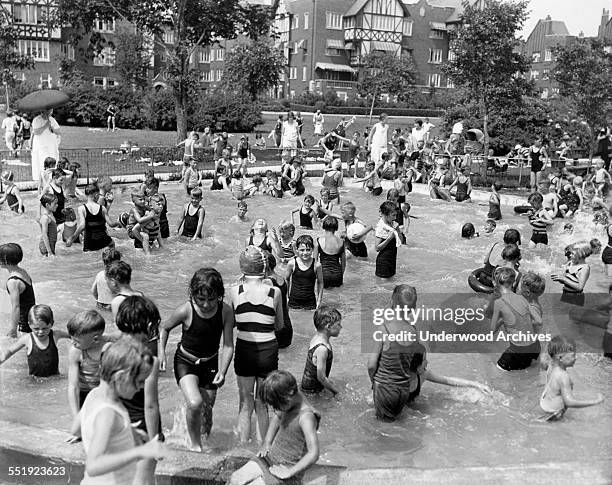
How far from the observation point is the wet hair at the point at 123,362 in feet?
12.6

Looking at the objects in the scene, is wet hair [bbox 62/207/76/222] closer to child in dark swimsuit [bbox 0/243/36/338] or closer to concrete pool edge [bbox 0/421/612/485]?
child in dark swimsuit [bbox 0/243/36/338]

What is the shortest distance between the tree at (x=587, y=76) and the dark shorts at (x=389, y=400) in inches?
861

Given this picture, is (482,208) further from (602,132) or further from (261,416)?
(261,416)

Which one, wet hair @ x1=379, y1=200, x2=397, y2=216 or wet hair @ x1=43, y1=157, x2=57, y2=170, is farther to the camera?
wet hair @ x1=43, y1=157, x2=57, y2=170

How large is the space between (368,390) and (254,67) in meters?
44.2

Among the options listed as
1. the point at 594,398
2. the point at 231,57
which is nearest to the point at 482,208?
the point at 594,398

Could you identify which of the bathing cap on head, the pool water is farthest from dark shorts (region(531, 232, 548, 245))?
the bathing cap on head

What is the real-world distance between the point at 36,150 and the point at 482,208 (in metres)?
11.8

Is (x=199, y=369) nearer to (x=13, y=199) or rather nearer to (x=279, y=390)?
(x=279, y=390)

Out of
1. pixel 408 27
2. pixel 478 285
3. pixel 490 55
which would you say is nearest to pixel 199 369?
pixel 478 285

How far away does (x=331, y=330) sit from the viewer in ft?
22.3

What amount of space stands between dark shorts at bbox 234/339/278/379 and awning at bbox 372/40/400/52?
7139cm

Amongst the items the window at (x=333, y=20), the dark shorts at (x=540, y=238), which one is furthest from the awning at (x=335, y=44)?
the dark shorts at (x=540, y=238)

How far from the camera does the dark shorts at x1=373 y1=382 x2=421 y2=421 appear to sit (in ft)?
21.6
